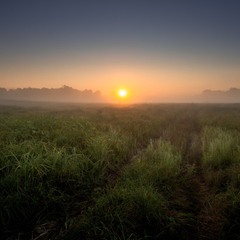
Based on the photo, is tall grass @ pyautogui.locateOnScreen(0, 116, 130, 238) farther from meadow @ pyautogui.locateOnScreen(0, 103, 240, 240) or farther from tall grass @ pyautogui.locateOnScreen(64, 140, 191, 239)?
tall grass @ pyautogui.locateOnScreen(64, 140, 191, 239)

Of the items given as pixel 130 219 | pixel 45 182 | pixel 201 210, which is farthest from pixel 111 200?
pixel 201 210

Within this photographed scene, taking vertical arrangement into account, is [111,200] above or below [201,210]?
above

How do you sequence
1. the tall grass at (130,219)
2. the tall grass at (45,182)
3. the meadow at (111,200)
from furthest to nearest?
the tall grass at (45,182), the meadow at (111,200), the tall grass at (130,219)

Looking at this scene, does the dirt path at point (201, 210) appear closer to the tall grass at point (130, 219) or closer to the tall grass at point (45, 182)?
the tall grass at point (130, 219)

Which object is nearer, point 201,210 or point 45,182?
point 201,210

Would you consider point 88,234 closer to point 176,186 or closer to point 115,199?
point 115,199

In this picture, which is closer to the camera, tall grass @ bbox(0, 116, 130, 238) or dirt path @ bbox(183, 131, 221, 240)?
dirt path @ bbox(183, 131, 221, 240)

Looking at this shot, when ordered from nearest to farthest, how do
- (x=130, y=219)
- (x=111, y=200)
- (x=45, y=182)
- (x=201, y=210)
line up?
(x=130, y=219)
(x=111, y=200)
(x=201, y=210)
(x=45, y=182)

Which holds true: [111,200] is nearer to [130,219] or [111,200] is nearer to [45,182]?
[130,219]

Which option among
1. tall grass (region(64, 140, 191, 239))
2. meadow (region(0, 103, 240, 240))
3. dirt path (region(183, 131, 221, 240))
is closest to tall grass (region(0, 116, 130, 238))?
Answer: meadow (region(0, 103, 240, 240))

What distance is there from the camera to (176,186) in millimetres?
5918

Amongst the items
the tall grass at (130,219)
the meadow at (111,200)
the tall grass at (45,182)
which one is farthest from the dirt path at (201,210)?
the tall grass at (45,182)

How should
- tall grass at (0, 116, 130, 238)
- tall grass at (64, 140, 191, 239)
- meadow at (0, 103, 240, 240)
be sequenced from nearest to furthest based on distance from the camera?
tall grass at (64, 140, 191, 239)
meadow at (0, 103, 240, 240)
tall grass at (0, 116, 130, 238)

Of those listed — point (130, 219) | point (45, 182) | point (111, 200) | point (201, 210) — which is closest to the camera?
point (130, 219)
